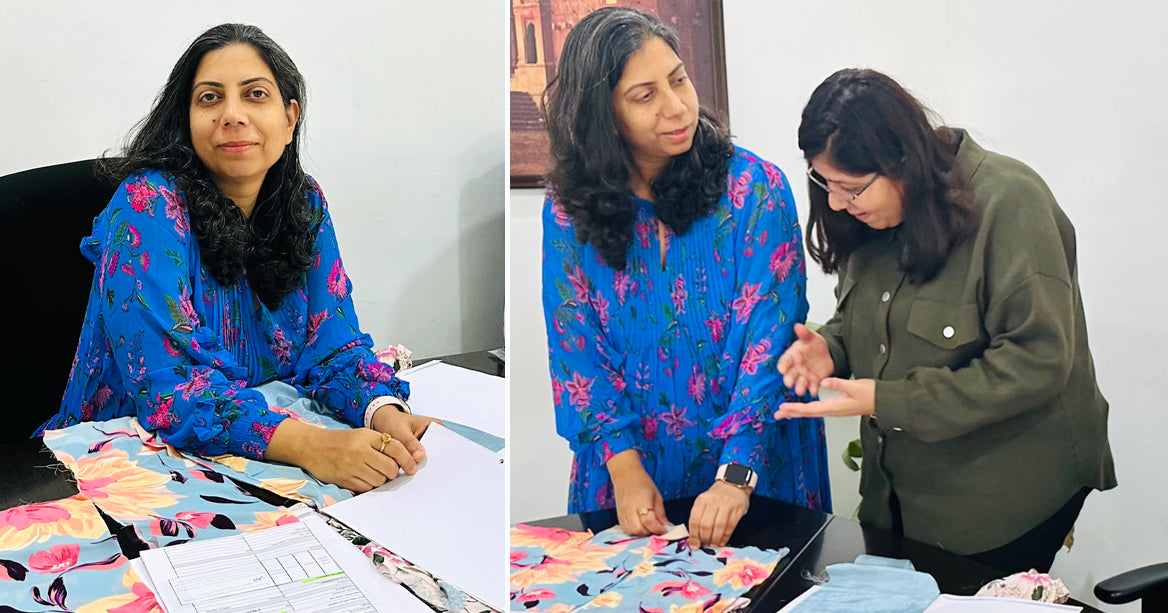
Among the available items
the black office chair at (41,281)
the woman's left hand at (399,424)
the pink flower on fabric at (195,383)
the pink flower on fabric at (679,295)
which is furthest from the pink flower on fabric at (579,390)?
the black office chair at (41,281)

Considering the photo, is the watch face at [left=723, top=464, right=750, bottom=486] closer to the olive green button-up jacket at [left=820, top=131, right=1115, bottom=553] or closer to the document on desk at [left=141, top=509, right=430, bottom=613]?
the olive green button-up jacket at [left=820, top=131, right=1115, bottom=553]

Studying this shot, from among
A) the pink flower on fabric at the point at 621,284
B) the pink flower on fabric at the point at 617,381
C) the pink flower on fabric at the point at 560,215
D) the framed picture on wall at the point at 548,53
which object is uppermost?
the framed picture on wall at the point at 548,53

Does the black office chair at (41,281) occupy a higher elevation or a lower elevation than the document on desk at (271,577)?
higher

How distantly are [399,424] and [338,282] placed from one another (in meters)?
0.22

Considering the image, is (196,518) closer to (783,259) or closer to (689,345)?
(689,345)

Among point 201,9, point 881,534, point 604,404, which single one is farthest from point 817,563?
point 201,9

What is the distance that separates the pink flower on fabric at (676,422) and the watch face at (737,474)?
55mm

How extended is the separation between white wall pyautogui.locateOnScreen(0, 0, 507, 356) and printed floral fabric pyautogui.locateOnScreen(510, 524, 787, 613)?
546mm

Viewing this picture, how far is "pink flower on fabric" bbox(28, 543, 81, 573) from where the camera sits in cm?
88

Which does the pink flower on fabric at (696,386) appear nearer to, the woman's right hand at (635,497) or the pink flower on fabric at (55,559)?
the woman's right hand at (635,497)

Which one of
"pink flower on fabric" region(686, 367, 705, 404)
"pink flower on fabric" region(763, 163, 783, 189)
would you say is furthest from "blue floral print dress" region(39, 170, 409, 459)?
"pink flower on fabric" region(763, 163, 783, 189)

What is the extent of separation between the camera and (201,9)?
1.17 m

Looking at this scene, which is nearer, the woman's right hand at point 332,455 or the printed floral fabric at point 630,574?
the printed floral fabric at point 630,574

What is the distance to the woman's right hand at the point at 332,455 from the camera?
1085mm
